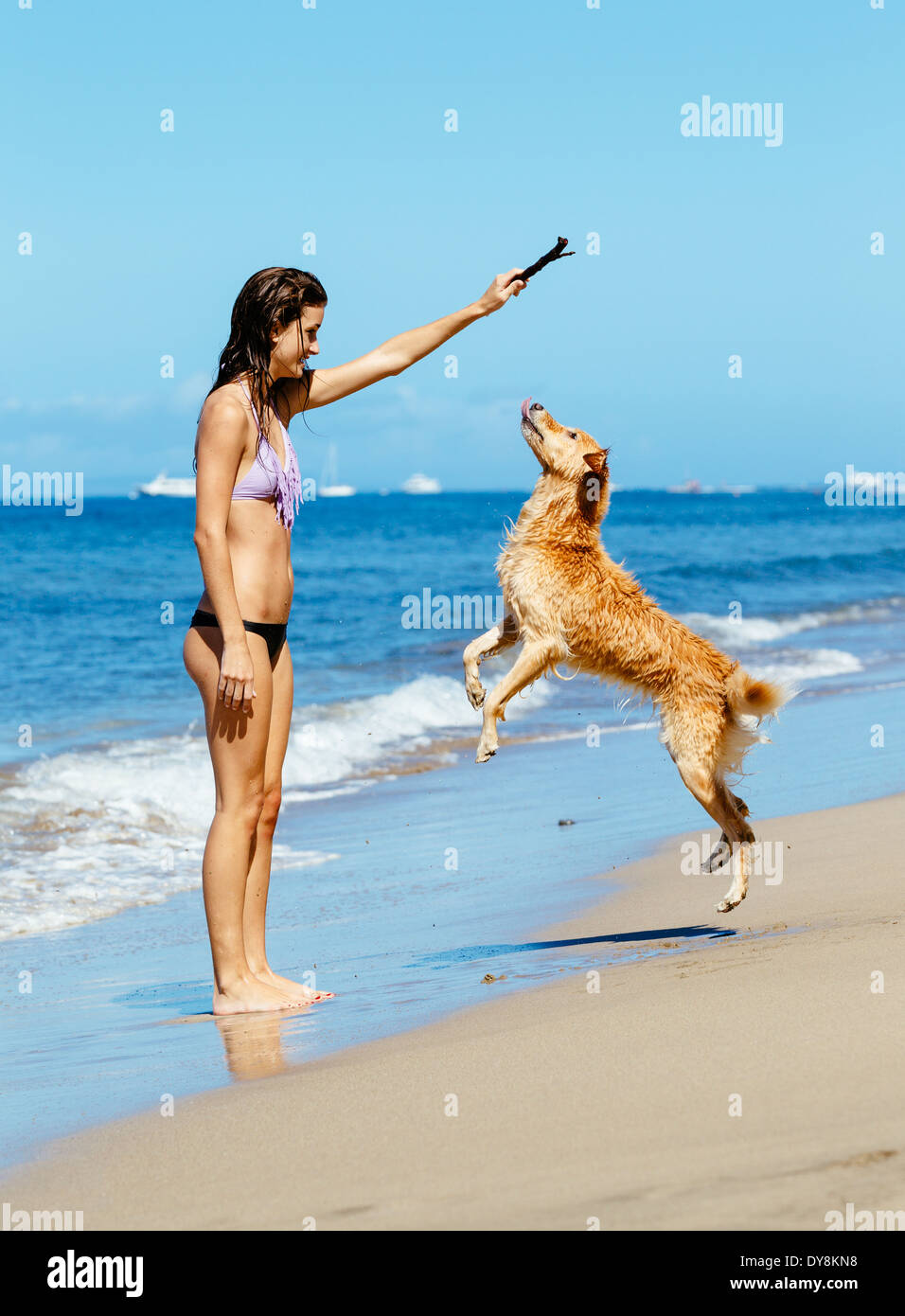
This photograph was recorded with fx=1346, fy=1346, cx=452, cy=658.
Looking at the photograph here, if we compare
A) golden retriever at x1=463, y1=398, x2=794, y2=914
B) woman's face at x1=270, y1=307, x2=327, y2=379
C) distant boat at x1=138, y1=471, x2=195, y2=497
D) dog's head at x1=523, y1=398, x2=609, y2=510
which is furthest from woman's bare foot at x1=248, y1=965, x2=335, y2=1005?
distant boat at x1=138, y1=471, x2=195, y2=497

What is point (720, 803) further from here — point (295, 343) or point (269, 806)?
point (295, 343)

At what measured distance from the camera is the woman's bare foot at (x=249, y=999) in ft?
14.6

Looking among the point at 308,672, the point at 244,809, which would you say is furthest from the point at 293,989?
the point at 308,672

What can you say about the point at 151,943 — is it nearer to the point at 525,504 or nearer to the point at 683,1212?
the point at 525,504

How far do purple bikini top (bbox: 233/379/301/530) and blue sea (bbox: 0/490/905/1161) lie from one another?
5.52 ft

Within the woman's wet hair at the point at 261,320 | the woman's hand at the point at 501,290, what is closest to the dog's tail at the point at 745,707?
the woman's hand at the point at 501,290

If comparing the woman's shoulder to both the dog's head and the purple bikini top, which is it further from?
the dog's head

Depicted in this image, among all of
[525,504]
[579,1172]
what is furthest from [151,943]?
[579,1172]

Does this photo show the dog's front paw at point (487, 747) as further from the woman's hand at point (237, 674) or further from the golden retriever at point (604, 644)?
the woman's hand at point (237, 674)

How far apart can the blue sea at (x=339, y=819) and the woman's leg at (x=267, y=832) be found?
0.88ft

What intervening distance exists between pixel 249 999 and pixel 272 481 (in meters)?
1.72

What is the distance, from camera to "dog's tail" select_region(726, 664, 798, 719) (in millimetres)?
5641

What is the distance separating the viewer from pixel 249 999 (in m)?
4.47

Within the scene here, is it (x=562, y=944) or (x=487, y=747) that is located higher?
(x=487, y=747)
